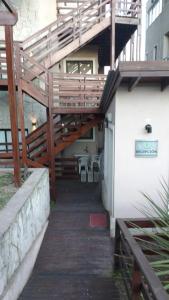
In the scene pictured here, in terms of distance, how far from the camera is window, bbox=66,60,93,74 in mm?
10383

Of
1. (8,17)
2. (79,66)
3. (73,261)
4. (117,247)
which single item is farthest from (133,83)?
(79,66)

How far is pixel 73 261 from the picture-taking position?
4.56 metres

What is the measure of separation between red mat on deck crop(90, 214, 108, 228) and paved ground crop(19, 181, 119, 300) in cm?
11

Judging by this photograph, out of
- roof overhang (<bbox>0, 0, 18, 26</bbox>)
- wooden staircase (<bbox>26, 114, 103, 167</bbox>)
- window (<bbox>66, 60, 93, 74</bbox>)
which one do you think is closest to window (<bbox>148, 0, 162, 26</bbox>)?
window (<bbox>66, 60, 93, 74</bbox>)

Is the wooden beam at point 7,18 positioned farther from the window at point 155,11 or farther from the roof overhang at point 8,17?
the window at point 155,11

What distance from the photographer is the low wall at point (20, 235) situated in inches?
118

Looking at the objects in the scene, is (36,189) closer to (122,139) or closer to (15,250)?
(15,250)

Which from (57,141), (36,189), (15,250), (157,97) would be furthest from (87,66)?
(15,250)

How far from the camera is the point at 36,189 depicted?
188 inches

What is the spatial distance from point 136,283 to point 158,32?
41.5 feet

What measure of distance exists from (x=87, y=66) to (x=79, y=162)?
422 centimetres

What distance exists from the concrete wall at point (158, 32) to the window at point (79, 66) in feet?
12.8

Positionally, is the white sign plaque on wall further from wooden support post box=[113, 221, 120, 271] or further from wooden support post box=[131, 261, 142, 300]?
wooden support post box=[131, 261, 142, 300]

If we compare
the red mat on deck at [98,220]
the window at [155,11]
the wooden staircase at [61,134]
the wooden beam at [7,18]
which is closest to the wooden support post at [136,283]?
the red mat on deck at [98,220]
